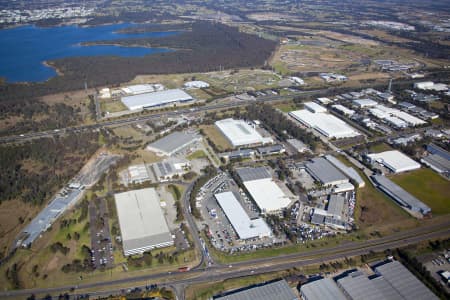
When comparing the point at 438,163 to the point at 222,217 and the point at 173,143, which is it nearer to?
the point at 222,217

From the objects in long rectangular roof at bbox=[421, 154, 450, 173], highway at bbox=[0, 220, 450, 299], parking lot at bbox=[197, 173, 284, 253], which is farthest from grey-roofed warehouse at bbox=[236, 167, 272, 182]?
long rectangular roof at bbox=[421, 154, 450, 173]

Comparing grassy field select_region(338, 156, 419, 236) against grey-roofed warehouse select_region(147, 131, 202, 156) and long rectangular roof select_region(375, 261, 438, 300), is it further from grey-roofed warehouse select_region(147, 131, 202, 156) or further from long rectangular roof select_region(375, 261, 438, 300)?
grey-roofed warehouse select_region(147, 131, 202, 156)

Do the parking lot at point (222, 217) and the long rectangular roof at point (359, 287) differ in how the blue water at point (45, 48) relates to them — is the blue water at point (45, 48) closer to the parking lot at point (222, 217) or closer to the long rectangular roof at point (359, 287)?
the parking lot at point (222, 217)

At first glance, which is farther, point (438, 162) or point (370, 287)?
point (438, 162)

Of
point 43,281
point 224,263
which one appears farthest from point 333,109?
point 43,281

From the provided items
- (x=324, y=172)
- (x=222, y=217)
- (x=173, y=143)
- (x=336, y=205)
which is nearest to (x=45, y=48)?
(x=173, y=143)

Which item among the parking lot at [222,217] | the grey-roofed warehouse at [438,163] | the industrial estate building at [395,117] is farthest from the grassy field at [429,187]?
the parking lot at [222,217]

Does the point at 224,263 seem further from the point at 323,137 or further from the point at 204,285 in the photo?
the point at 323,137
